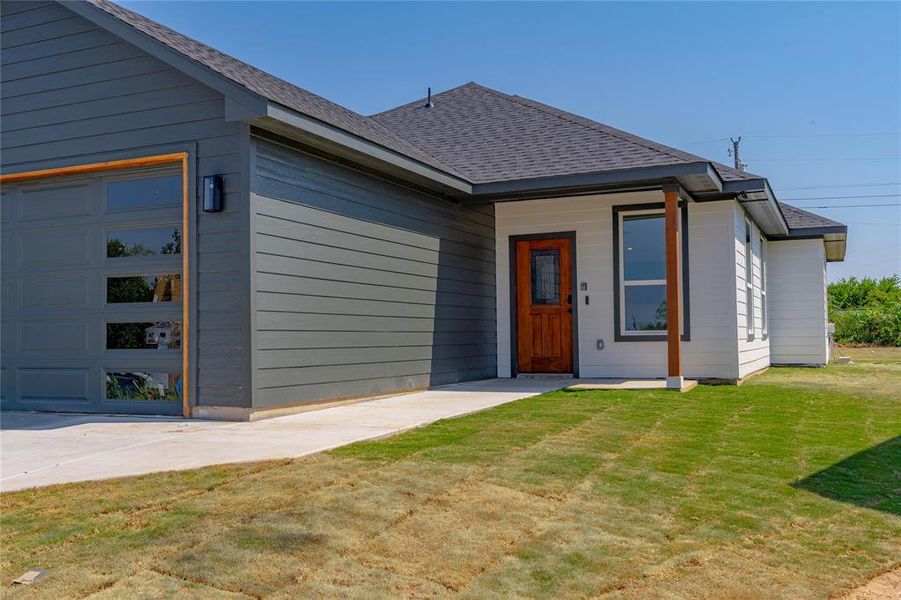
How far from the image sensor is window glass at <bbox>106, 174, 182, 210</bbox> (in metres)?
6.73

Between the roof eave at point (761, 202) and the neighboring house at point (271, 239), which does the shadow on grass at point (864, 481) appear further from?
the roof eave at point (761, 202)

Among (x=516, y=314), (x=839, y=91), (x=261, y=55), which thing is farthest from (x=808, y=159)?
(x=516, y=314)

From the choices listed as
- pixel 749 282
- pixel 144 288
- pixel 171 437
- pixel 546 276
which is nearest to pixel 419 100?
pixel 546 276

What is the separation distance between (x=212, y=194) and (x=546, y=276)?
5.35m

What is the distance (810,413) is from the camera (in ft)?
21.4

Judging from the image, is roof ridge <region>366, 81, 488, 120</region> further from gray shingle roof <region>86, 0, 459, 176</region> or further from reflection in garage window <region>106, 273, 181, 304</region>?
reflection in garage window <region>106, 273, 181, 304</region>

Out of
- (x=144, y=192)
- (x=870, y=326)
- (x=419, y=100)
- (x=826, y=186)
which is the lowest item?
(x=870, y=326)

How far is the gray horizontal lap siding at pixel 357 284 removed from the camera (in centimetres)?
655

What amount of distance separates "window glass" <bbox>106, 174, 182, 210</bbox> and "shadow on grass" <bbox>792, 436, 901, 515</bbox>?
17.8ft

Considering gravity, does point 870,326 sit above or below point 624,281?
below

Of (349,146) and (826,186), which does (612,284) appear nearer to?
(349,146)

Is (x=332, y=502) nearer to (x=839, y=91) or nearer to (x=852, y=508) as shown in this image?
(x=852, y=508)

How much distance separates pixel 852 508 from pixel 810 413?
3169mm

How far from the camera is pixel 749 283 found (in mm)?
11359
